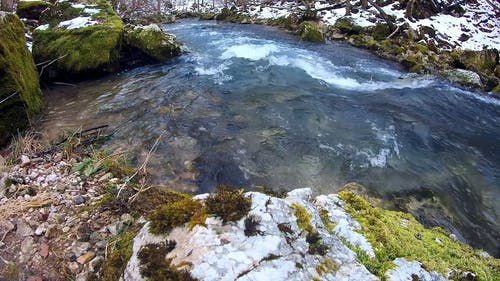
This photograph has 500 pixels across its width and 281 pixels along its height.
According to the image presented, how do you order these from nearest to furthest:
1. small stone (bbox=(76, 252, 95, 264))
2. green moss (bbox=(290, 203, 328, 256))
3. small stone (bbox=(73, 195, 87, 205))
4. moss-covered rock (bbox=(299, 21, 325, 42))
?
green moss (bbox=(290, 203, 328, 256)), small stone (bbox=(76, 252, 95, 264)), small stone (bbox=(73, 195, 87, 205)), moss-covered rock (bbox=(299, 21, 325, 42))

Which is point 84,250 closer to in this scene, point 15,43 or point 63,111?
point 63,111

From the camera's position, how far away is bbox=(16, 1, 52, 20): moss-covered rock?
32.5 feet

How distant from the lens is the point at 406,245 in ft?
9.34

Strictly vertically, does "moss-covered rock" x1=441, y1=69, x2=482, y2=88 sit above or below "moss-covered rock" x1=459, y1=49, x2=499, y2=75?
below

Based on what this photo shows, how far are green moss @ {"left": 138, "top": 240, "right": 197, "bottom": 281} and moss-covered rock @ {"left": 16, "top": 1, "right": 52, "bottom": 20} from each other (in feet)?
33.7

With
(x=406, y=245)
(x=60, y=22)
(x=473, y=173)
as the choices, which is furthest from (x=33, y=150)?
(x=473, y=173)

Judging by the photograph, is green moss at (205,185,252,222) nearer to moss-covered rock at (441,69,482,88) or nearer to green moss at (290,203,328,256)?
green moss at (290,203,328,256)

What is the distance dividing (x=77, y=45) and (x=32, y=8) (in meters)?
2.86

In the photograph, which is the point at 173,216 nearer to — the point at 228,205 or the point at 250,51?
the point at 228,205

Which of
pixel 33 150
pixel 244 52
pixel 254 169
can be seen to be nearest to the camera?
pixel 33 150

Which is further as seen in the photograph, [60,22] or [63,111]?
[60,22]

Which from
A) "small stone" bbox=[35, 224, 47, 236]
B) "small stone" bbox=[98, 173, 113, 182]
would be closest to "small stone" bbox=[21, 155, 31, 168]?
"small stone" bbox=[98, 173, 113, 182]

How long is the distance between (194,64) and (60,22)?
12.5ft

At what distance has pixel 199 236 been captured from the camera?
2227 mm
